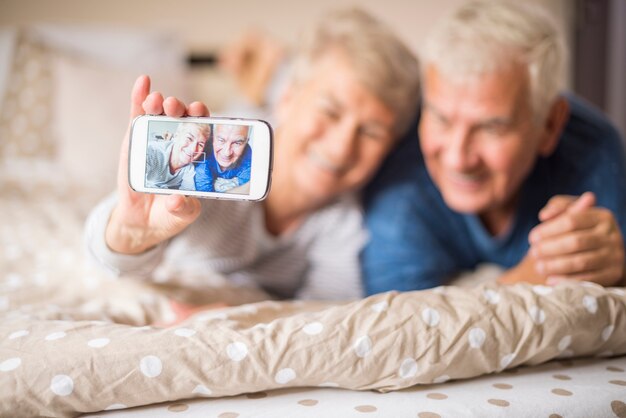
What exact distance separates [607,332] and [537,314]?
0.11m

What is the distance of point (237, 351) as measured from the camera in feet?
2.26

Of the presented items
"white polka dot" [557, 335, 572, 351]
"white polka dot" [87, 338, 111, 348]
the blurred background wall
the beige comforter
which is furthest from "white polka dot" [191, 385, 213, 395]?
the blurred background wall

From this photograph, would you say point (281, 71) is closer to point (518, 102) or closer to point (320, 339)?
point (518, 102)

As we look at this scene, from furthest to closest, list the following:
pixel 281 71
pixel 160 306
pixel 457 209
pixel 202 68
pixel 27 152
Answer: pixel 202 68, pixel 281 71, pixel 27 152, pixel 457 209, pixel 160 306

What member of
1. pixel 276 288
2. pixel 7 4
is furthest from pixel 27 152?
pixel 276 288

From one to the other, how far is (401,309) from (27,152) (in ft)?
6.60

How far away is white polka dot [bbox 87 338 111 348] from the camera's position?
2.25 feet

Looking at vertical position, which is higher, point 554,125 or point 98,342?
point 554,125

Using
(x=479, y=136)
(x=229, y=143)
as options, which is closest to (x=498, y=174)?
(x=479, y=136)

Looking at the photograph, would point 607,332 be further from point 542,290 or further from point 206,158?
point 206,158

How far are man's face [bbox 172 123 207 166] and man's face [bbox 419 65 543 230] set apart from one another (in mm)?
594

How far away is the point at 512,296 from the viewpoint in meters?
0.79

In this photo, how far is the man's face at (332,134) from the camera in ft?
4.01

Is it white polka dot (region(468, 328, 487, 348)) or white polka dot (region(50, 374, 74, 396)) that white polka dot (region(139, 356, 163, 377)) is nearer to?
white polka dot (region(50, 374, 74, 396))
